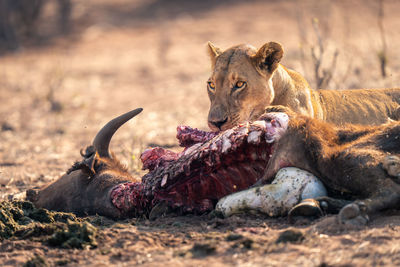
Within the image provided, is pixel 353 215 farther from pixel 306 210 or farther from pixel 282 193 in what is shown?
pixel 282 193

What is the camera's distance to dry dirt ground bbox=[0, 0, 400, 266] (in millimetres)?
3131

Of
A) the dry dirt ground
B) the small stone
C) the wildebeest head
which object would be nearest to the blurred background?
the dry dirt ground

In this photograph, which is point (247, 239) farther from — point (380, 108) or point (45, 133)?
point (45, 133)

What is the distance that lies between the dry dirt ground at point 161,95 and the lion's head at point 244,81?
126cm

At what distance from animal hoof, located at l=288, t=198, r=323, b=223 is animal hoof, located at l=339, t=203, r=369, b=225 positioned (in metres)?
0.18

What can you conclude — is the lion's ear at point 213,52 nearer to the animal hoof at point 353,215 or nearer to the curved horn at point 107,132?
the curved horn at point 107,132

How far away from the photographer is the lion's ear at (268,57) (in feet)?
17.2

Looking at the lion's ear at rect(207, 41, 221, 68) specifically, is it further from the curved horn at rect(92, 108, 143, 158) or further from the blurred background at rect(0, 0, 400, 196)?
the curved horn at rect(92, 108, 143, 158)

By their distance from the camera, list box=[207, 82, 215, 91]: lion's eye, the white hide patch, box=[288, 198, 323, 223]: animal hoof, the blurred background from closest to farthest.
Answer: box=[288, 198, 323, 223]: animal hoof < the white hide patch < box=[207, 82, 215, 91]: lion's eye < the blurred background

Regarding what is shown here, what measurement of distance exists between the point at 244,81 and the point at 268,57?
326 mm

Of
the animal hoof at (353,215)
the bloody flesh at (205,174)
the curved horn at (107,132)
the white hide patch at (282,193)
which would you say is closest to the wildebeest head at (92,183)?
the curved horn at (107,132)

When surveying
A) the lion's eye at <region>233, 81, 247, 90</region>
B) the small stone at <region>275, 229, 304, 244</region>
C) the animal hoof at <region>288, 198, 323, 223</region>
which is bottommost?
the small stone at <region>275, 229, 304, 244</region>

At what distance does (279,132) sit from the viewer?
149 inches

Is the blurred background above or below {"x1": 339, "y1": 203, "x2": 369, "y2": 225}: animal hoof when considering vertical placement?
above
